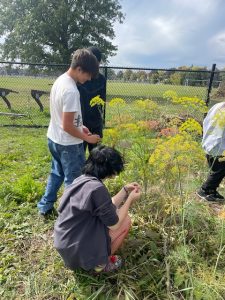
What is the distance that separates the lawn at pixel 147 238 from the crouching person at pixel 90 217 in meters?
0.27

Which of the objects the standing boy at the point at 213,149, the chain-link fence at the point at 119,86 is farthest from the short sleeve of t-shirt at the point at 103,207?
the chain-link fence at the point at 119,86

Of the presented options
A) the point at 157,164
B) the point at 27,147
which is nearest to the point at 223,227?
the point at 157,164

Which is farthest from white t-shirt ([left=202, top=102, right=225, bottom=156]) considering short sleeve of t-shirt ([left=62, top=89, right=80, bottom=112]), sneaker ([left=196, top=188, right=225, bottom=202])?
short sleeve of t-shirt ([left=62, top=89, right=80, bottom=112])

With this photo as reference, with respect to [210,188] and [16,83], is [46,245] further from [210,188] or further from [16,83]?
[16,83]

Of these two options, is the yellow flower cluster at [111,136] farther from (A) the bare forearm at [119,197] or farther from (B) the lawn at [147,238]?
(A) the bare forearm at [119,197]

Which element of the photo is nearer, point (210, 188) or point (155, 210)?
point (155, 210)

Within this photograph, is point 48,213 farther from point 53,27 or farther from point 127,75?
point 53,27

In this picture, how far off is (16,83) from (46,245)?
1084 centimetres

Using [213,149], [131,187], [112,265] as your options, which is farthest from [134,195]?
[213,149]

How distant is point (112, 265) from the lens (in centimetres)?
249

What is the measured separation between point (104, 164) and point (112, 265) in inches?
33.7

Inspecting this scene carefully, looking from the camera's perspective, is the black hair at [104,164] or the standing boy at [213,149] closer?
the black hair at [104,164]

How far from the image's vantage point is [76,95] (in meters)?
2.72

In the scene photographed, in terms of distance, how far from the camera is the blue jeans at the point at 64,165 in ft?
9.74
